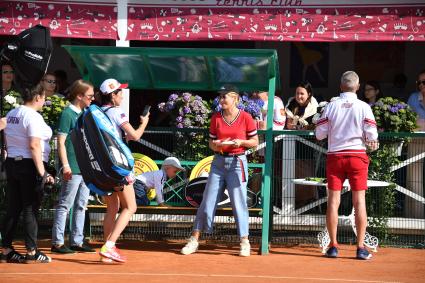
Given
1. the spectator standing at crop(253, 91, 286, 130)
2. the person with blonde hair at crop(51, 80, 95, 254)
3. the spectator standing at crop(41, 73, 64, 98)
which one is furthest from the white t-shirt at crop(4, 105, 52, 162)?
the spectator standing at crop(253, 91, 286, 130)

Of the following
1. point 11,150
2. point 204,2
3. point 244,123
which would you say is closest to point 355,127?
point 244,123

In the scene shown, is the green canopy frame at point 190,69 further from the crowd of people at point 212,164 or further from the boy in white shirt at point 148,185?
the boy in white shirt at point 148,185

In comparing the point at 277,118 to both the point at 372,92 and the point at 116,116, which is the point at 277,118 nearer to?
the point at 372,92

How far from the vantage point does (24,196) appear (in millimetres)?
10664

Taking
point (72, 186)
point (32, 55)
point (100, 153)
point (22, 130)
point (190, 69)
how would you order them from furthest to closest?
1. point (32, 55)
2. point (190, 69)
3. point (72, 186)
4. point (22, 130)
5. point (100, 153)

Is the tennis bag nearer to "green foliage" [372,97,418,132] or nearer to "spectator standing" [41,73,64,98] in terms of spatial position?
"spectator standing" [41,73,64,98]

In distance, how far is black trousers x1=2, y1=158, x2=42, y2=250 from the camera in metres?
10.6

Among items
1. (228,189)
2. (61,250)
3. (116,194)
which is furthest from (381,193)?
(61,250)

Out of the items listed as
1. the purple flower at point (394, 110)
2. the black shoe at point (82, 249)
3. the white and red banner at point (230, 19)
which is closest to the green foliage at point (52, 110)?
the black shoe at point (82, 249)

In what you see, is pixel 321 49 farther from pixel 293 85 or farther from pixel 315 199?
pixel 315 199

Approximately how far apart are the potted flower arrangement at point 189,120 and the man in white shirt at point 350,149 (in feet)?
6.21

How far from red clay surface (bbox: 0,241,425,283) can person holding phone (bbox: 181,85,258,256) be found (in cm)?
34

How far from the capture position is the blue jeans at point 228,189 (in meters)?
11.6

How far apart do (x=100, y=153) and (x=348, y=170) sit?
9.18 ft
